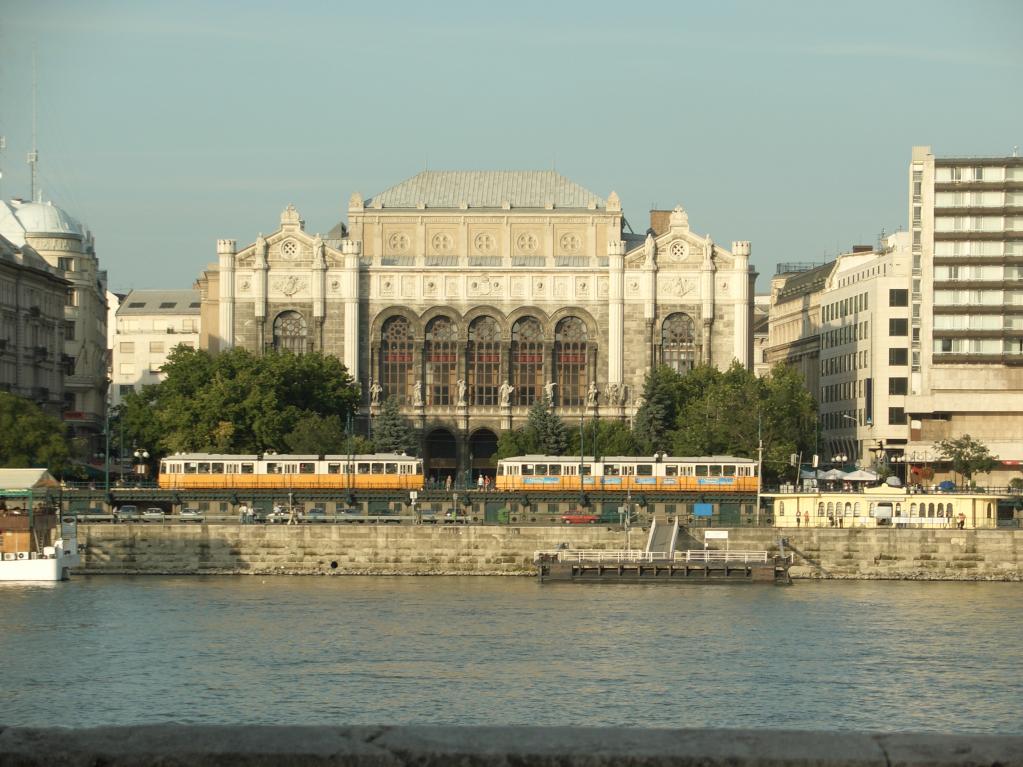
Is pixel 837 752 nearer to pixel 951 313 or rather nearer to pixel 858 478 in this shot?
pixel 858 478

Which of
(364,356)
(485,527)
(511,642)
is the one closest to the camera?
(511,642)

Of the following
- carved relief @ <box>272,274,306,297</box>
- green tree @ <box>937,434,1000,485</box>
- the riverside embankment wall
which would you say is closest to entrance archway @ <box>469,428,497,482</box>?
carved relief @ <box>272,274,306,297</box>

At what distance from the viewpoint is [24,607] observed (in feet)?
238

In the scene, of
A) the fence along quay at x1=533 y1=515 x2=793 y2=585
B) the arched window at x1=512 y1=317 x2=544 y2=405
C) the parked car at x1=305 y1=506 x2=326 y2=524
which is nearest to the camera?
the fence along quay at x1=533 y1=515 x2=793 y2=585

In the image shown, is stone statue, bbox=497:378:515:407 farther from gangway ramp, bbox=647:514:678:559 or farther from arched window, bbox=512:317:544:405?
gangway ramp, bbox=647:514:678:559

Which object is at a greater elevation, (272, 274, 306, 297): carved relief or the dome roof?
the dome roof

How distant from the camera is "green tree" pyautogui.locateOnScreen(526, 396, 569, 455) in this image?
499 ft

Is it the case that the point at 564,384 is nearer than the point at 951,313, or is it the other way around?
the point at 951,313

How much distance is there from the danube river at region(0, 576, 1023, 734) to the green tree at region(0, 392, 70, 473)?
3161cm

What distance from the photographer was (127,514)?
325 ft

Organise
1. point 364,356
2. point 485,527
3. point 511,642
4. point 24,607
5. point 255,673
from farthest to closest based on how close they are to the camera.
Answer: point 364,356 < point 485,527 < point 24,607 < point 511,642 < point 255,673

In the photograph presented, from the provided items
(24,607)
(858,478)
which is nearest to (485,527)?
(24,607)

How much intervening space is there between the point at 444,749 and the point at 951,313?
5251 inches

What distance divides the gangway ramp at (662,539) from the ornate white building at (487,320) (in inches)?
2592
